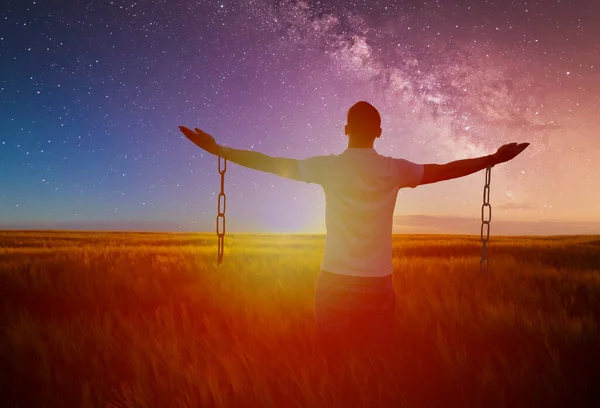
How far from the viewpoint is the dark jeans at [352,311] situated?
10.3ft

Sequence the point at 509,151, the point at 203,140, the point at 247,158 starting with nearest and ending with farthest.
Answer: the point at 247,158
the point at 203,140
the point at 509,151

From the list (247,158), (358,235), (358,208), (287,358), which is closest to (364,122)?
(358,208)

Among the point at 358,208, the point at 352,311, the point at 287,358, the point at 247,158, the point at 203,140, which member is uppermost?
the point at 203,140

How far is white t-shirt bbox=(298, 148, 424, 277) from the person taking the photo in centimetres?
318

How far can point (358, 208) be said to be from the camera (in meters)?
3.20

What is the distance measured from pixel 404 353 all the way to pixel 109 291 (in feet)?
17.2

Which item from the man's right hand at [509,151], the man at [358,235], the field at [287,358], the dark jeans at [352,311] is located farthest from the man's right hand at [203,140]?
the man's right hand at [509,151]

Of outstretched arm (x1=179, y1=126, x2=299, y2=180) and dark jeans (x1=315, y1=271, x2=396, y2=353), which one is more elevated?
outstretched arm (x1=179, y1=126, x2=299, y2=180)

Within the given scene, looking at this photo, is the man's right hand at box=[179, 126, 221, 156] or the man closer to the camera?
the man

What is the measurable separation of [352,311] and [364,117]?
1374 mm

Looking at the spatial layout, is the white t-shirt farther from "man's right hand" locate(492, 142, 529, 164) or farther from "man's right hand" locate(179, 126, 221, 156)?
"man's right hand" locate(492, 142, 529, 164)

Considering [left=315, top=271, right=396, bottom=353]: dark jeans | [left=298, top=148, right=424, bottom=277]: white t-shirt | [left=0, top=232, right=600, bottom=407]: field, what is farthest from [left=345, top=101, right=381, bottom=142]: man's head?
[left=0, top=232, right=600, bottom=407]: field

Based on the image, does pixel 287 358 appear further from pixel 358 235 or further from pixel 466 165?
pixel 466 165

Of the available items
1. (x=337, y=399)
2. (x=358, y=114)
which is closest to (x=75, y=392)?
(x=337, y=399)
